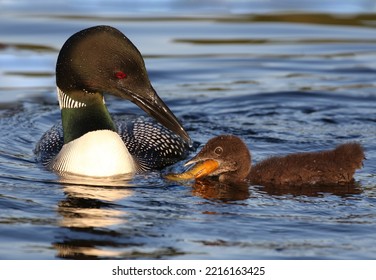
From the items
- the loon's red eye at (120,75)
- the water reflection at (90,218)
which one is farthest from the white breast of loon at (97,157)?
the loon's red eye at (120,75)

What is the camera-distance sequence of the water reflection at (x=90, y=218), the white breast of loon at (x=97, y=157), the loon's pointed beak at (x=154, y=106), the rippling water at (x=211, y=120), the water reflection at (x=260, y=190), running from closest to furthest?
1. the water reflection at (x=90, y=218)
2. the rippling water at (x=211, y=120)
3. the water reflection at (x=260, y=190)
4. the loon's pointed beak at (x=154, y=106)
5. the white breast of loon at (x=97, y=157)

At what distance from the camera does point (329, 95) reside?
1060cm

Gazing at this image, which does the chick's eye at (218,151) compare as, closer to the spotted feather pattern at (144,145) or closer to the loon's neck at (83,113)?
the spotted feather pattern at (144,145)

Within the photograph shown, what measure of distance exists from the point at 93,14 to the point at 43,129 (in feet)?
17.7

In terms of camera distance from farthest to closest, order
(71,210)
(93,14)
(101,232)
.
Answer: (93,14) < (71,210) < (101,232)

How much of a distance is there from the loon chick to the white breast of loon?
0.56 m

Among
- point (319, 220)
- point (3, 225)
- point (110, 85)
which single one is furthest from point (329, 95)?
point (3, 225)

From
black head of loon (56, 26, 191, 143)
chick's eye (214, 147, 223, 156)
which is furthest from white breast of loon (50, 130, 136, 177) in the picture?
chick's eye (214, 147, 223, 156)

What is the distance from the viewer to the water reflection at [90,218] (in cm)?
598

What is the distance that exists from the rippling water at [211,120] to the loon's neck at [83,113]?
16.9 inches

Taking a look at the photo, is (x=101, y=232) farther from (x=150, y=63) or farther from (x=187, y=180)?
(x=150, y=63)

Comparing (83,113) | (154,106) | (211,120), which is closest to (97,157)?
(83,113)

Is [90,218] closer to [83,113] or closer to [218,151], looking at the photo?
[218,151]

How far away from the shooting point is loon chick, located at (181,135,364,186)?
7.43 metres
